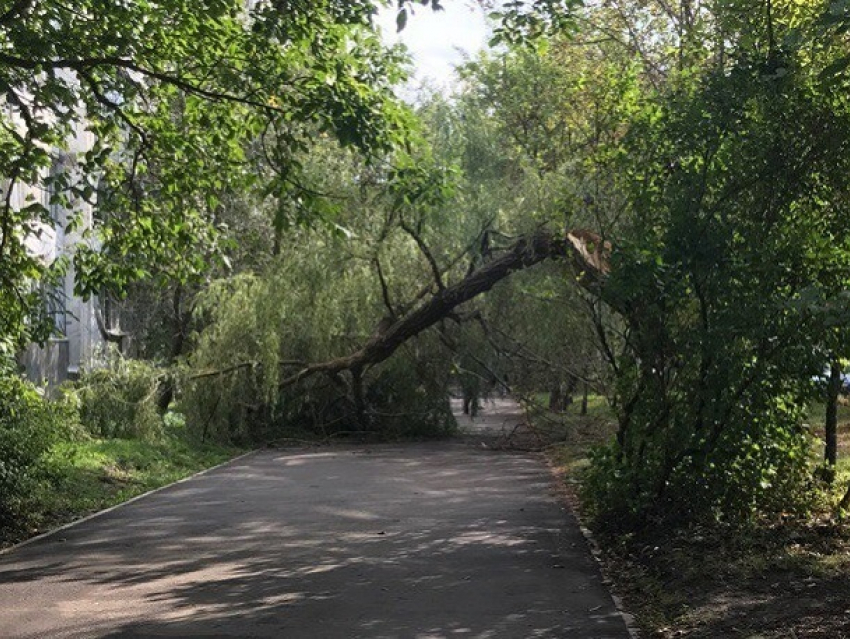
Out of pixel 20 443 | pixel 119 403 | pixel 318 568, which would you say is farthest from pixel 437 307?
pixel 318 568

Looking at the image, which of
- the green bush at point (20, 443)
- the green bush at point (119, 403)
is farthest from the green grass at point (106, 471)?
the green bush at point (119, 403)

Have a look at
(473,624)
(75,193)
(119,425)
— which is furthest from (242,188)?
(119,425)

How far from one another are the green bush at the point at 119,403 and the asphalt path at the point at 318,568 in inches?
246

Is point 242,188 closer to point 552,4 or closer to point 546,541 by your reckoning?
point 552,4

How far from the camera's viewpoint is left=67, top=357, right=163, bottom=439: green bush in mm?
25984

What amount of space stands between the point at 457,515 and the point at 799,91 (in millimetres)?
7015

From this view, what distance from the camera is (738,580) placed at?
996 cm

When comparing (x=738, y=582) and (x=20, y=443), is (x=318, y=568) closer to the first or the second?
(x=738, y=582)

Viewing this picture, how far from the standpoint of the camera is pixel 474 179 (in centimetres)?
3681

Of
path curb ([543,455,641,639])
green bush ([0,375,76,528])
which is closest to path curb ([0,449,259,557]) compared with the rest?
green bush ([0,375,76,528])

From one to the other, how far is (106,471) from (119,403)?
5.79m

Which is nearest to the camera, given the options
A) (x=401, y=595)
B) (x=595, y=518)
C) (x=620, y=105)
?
(x=401, y=595)

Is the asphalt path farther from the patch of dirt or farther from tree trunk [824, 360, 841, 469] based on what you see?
tree trunk [824, 360, 841, 469]

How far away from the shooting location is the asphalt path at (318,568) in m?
9.15
